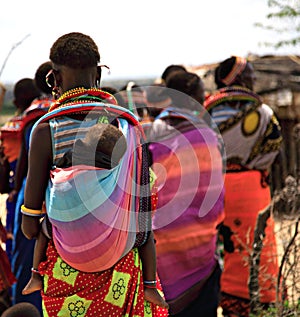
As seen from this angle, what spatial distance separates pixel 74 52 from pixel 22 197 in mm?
1823

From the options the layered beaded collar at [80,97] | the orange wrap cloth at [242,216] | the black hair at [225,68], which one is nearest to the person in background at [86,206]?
the layered beaded collar at [80,97]

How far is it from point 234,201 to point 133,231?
246cm

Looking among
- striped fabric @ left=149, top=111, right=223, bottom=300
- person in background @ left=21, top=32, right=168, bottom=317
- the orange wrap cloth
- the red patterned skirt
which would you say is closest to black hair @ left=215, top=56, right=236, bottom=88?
the orange wrap cloth

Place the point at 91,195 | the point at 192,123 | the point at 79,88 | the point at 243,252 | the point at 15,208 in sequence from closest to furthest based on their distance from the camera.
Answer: the point at 91,195 < the point at 79,88 < the point at 192,123 < the point at 15,208 < the point at 243,252

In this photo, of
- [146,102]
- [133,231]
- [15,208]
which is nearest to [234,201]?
[146,102]

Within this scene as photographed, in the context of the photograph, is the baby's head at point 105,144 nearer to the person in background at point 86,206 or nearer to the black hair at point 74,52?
the person in background at point 86,206

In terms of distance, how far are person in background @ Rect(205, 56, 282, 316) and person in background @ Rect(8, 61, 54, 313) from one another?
4.30 feet

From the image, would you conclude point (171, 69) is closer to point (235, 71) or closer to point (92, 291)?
point (235, 71)

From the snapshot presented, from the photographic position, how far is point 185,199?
423 cm

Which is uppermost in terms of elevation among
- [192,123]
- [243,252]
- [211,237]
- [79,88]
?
[79,88]

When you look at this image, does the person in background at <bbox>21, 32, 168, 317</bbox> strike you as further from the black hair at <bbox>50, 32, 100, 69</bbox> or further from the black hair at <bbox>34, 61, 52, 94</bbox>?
the black hair at <bbox>34, 61, 52, 94</bbox>

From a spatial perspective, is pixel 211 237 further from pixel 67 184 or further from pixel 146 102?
pixel 67 184

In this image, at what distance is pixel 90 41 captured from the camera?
2.74 meters

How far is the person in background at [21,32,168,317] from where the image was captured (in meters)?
2.53
